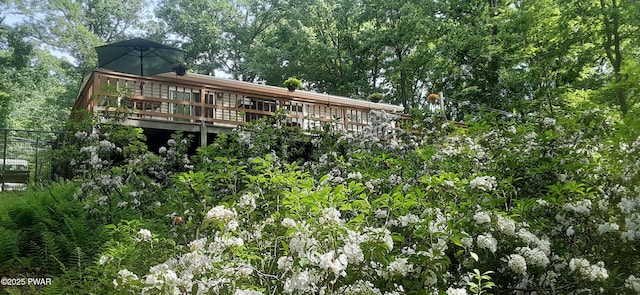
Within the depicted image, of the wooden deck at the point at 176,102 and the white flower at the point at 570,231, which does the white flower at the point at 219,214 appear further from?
the wooden deck at the point at 176,102

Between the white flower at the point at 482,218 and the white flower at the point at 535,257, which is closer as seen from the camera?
the white flower at the point at 535,257

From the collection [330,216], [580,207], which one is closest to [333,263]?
[330,216]

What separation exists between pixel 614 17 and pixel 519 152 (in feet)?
28.7

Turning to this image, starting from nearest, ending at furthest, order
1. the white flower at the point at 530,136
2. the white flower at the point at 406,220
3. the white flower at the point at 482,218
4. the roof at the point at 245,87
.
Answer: the white flower at the point at 482,218 < the white flower at the point at 406,220 < the white flower at the point at 530,136 < the roof at the point at 245,87

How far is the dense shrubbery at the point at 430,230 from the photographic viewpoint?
6.42 ft

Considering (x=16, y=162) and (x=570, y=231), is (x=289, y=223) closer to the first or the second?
(x=570, y=231)

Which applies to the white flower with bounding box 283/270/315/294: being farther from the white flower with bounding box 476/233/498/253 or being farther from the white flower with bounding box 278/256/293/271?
the white flower with bounding box 476/233/498/253

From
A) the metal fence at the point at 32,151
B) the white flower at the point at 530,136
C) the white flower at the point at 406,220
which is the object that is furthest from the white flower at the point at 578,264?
the metal fence at the point at 32,151

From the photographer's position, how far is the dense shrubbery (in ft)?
6.42

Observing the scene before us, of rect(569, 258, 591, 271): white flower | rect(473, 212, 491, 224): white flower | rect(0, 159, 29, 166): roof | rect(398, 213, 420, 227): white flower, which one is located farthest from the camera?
rect(0, 159, 29, 166): roof

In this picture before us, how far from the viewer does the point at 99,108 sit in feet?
24.3

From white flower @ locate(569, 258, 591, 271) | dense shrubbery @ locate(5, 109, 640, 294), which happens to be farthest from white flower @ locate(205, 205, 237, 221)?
white flower @ locate(569, 258, 591, 271)

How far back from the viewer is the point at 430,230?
84.2 inches

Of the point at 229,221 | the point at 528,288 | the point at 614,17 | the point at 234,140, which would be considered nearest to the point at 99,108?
the point at 234,140
